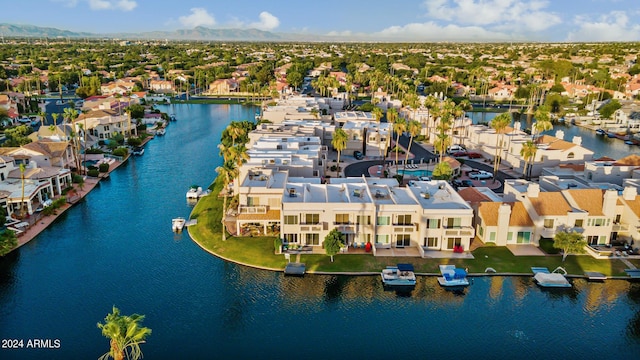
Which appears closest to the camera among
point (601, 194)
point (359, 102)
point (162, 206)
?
point (601, 194)

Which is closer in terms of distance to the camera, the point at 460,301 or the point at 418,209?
the point at 460,301

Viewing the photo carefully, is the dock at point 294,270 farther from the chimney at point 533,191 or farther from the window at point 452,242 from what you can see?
the chimney at point 533,191

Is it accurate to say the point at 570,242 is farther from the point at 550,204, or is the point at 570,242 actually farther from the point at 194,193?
the point at 194,193

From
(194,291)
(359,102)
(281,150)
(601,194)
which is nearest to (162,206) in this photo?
(281,150)

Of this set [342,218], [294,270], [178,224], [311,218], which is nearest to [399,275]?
[342,218]

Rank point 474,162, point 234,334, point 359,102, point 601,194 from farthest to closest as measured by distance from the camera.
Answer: point 359,102 → point 474,162 → point 601,194 → point 234,334

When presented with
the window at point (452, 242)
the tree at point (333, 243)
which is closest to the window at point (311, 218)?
the tree at point (333, 243)

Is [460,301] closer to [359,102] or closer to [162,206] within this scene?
[162,206]
